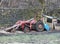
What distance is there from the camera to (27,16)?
10.8 m

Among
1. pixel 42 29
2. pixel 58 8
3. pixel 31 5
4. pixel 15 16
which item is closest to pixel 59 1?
pixel 58 8

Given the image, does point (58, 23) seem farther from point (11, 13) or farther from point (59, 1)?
point (59, 1)

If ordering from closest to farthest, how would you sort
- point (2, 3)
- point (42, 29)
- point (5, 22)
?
point (42, 29) → point (5, 22) → point (2, 3)

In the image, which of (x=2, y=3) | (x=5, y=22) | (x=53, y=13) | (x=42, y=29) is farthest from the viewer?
Answer: (x=2, y=3)

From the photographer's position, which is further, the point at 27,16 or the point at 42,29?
the point at 27,16

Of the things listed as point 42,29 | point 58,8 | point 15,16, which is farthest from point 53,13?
point 42,29

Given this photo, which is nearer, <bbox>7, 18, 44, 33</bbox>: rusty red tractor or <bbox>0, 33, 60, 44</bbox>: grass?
<bbox>0, 33, 60, 44</bbox>: grass

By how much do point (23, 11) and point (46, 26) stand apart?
248 cm

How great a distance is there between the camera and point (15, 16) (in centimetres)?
1041

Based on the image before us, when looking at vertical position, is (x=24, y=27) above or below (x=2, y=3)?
below

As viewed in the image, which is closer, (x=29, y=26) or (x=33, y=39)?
(x=33, y=39)

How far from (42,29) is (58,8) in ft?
11.3

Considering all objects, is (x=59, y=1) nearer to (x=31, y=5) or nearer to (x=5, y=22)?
(x=31, y=5)

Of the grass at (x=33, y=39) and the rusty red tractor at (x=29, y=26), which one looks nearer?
the grass at (x=33, y=39)
